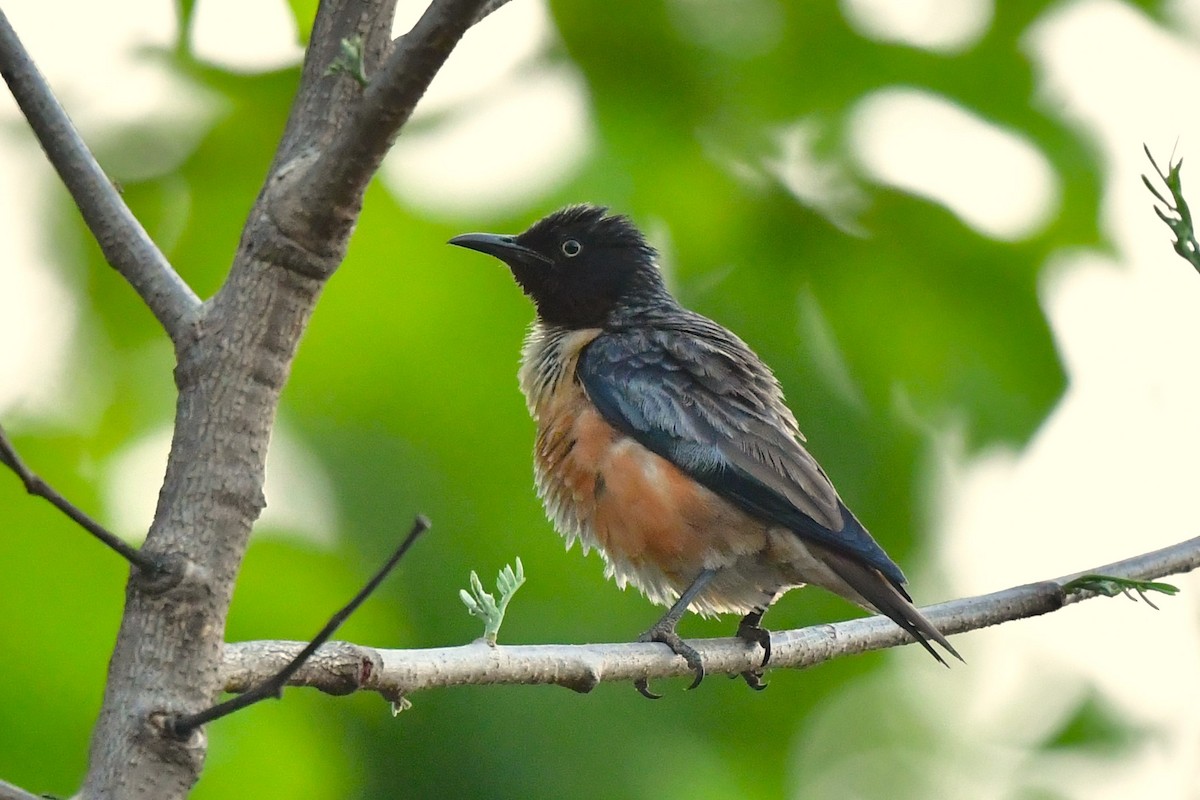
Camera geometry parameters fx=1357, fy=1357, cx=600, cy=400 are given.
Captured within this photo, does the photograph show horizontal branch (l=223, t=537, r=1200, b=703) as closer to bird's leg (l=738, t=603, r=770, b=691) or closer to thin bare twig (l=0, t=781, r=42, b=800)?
bird's leg (l=738, t=603, r=770, b=691)

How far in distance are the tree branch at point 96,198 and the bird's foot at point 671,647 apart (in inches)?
72.1

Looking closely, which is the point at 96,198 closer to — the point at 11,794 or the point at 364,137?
the point at 364,137

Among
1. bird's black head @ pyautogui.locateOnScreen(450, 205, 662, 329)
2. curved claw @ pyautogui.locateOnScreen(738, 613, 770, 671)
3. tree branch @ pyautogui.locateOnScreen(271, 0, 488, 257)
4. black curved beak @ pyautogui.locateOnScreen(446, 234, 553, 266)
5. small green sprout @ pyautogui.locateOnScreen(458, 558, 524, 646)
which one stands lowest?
curved claw @ pyautogui.locateOnScreen(738, 613, 770, 671)

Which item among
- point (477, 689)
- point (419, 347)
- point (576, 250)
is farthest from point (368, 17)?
point (576, 250)

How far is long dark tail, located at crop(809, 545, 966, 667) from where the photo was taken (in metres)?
3.47

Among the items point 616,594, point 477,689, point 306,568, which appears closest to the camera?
point 306,568

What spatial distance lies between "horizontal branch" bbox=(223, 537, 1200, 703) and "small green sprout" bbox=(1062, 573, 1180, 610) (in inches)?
1.7

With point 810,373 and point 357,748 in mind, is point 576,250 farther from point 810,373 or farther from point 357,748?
point 357,748

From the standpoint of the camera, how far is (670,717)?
12.9 ft

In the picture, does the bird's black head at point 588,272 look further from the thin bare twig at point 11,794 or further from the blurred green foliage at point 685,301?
the thin bare twig at point 11,794

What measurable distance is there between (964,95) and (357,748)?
2.45 meters

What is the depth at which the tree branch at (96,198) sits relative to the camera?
1.89 m

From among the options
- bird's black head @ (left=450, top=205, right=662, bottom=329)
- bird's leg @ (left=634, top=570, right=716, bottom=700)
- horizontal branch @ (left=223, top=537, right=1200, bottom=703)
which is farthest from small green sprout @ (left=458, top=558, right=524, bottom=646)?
bird's black head @ (left=450, top=205, right=662, bottom=329)

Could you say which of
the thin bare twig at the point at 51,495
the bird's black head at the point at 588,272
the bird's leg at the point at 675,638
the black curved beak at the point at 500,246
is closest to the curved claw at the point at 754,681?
the bird's leg at the point at 675,638
